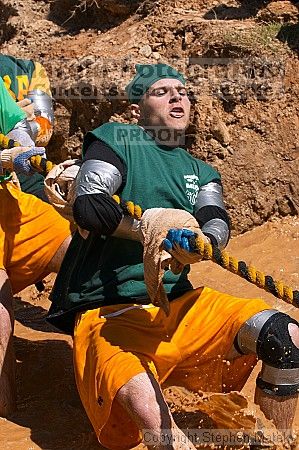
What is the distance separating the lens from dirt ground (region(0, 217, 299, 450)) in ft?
12.6

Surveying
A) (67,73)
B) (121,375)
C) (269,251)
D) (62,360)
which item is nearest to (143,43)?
(67,73)

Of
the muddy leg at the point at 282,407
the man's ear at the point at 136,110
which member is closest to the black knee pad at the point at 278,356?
the muddy leg at the point at 282,407

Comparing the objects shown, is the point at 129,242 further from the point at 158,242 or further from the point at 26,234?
the point at 26,234

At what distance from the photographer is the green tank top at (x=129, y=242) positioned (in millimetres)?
3572

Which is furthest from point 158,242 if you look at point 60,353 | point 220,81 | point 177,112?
point 220,81

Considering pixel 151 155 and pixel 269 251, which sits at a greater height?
pixel 151 155

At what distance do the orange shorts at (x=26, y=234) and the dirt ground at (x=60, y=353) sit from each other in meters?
0.54

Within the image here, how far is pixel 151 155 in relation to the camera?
367 cm

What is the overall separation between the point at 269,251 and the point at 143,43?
215cm

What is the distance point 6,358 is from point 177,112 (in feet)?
4.81

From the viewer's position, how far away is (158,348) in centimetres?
340

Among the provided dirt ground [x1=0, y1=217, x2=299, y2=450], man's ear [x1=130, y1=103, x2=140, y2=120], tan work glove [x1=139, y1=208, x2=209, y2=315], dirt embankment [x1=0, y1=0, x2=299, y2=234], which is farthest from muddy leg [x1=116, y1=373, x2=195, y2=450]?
dirt embankment [x1=0, y1=0, x2=299, y2=234]

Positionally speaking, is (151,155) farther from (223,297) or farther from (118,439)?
(118,439)

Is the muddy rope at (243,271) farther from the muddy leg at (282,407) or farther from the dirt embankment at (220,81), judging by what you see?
the dirt embankment at (220,81)
